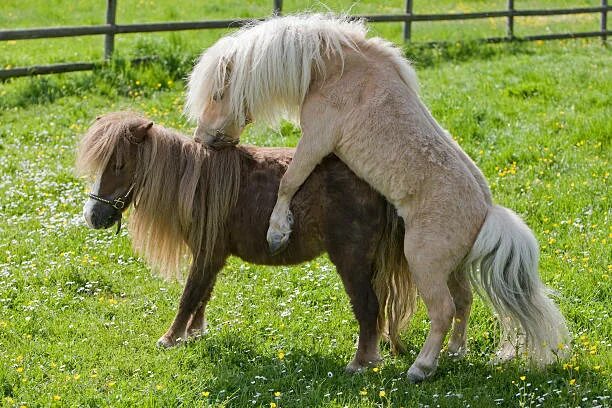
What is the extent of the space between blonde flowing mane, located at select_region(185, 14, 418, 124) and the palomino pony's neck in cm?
30

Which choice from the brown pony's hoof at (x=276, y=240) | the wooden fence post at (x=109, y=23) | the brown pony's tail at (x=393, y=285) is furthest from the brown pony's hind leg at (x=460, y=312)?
the wooden fence post at (x=109, y=23)

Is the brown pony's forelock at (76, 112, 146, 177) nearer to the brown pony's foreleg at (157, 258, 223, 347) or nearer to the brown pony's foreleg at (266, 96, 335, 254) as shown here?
the brown pony's foreleg at (157, 258, 223, 347)

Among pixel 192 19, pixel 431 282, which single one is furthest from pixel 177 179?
pixel 192 19

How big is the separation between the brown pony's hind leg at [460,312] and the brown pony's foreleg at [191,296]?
1545mm

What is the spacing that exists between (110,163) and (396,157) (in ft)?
6.13

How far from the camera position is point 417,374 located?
17.6ft

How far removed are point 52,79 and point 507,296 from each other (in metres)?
8.78

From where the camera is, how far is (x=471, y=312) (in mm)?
6441

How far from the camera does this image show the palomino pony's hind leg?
5.31 meters

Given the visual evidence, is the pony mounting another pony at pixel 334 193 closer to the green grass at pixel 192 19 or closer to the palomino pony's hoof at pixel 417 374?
the palomino pony's hoof at pixel 417 374

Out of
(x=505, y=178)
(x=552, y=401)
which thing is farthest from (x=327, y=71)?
(x=505, y=178)

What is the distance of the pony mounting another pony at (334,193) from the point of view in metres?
5.39

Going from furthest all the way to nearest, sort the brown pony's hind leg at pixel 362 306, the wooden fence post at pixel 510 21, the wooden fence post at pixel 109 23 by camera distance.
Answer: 1. the wooden fence post at pixel 510 21
2. the wooden fence post at pixel 109 23
3. the brown pony's hind leg at pixel 362 306

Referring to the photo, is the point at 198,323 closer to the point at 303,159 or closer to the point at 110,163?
the point at 110,163
